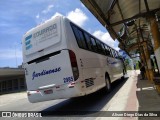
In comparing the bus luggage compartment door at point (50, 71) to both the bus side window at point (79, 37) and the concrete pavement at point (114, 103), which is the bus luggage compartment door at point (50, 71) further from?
the concrete pavement at point (114, 103)

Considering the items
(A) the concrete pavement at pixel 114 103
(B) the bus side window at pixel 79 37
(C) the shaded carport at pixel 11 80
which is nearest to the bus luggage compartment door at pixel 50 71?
(B) the bus side window at pixel 79 37

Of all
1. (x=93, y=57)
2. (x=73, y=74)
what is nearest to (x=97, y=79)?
(x=93, y=57)

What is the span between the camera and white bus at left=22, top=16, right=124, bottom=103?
29.4ft

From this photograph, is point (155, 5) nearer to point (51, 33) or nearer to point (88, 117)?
point (51, 33)

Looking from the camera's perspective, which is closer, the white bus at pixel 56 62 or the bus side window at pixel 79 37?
the white bus at pixel 56 62


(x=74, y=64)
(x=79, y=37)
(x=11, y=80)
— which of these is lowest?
(x=74, y=64)

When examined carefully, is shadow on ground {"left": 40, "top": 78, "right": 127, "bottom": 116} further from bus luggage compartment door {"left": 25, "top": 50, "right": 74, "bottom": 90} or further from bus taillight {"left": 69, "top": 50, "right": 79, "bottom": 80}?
bus taillight {"left": 69, "top": 50, "right": 79, "bottom": 80}

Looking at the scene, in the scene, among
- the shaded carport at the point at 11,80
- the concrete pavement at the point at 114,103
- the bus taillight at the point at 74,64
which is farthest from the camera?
the shaded carport at the point at 11,80

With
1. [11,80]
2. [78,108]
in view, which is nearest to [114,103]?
[78,108]

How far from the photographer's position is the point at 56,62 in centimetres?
923

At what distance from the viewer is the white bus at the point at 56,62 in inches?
353

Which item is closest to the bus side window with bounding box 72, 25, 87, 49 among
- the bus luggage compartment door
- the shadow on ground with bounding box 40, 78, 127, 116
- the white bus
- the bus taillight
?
the white bus

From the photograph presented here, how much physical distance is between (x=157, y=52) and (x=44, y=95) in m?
4.52

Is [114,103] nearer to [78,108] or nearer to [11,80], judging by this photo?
[78,108]
